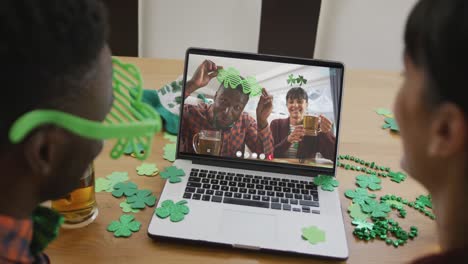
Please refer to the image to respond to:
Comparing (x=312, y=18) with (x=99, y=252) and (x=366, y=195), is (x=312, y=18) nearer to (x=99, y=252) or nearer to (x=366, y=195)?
(x=366, y=195)

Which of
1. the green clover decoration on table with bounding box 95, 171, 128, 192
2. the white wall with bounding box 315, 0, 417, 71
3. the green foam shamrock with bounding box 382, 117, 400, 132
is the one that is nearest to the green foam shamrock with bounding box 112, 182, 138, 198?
the green clover decoration on table with bounding box 95, 171, 128, 192

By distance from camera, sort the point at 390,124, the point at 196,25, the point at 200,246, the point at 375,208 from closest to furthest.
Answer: the point at 200,246, the point at 375,208, the point at 390,124, the point at 196,25

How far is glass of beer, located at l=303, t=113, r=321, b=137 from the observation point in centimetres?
92

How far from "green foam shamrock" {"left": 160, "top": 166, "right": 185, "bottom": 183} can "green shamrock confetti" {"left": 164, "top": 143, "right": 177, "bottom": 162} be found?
0.06 metres

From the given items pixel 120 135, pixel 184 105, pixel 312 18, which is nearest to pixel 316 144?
pixel 184 105

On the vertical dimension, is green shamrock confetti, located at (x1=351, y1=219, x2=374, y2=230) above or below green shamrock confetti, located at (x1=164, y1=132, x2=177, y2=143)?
below

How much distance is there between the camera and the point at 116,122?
526 mm

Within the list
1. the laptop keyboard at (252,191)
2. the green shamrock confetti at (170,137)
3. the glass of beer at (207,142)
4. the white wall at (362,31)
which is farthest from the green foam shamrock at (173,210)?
the white wall at (362,31)

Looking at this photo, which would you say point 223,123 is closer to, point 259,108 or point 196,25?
point 259,108

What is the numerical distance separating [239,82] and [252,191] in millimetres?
225

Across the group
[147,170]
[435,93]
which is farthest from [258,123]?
[435,93]

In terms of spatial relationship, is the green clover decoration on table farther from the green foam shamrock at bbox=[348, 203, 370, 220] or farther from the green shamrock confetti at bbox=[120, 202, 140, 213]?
the green foam shamrock at bbox=[348, 203, 370, 220]

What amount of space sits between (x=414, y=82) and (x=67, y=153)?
41 cm

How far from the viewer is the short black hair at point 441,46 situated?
45 centimetres
